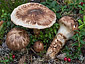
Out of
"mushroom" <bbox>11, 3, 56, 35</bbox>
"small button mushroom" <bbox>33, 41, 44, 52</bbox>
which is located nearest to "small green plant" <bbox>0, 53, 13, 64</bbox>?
"small button mushroom" <bbox>33, 41, 44, 52</bbox>

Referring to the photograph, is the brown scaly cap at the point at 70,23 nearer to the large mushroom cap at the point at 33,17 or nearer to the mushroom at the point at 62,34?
the mushroom at the point at 62,34

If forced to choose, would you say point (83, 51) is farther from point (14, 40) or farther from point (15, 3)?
point (15, 3)

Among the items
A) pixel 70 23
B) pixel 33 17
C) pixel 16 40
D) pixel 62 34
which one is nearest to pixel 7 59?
pixel 16 40

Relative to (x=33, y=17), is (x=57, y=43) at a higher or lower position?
lower

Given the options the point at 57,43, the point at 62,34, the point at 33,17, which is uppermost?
the point at 33,17

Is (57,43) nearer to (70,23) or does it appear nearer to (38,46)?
(38,46)

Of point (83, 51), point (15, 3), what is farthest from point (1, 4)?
point (83, 51)
